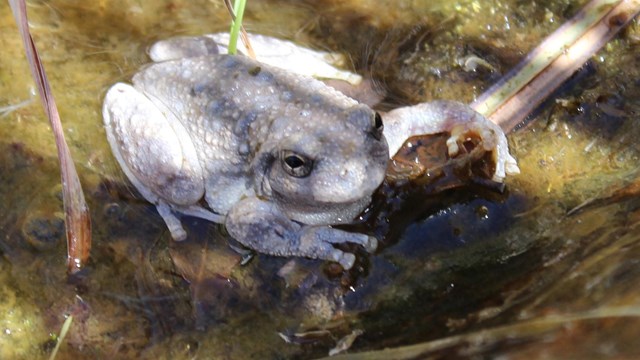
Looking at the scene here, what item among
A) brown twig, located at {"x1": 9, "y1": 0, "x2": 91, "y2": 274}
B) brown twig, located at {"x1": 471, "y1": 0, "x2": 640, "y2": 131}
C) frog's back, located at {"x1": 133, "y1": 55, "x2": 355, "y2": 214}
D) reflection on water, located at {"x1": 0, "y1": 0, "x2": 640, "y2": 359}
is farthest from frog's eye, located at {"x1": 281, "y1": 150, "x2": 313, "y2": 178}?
brown twig, located at {"x1": 471, "y1": 0, "x2": 640, "y2": 131}

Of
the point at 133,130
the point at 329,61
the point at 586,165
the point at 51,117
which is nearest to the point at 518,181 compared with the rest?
the point at 586,165

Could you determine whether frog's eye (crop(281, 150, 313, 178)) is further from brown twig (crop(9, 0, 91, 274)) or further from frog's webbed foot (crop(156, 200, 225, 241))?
brown twig (crop(9, 0, 91, 274))

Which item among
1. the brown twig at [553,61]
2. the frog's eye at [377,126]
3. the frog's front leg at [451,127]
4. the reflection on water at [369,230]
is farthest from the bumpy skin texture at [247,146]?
the brown twig at [553,61]

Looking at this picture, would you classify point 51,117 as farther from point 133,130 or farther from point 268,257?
point 268,257

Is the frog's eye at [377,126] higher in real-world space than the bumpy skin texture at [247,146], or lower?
higher

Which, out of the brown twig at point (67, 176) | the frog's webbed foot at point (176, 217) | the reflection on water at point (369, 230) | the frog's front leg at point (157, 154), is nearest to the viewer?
the brown twig at point (67, 176)

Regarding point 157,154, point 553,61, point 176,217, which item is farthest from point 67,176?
point 553,61

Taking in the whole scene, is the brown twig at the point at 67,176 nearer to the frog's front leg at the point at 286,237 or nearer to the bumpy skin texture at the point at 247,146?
the bumpy skin texture at the point at 247,146
